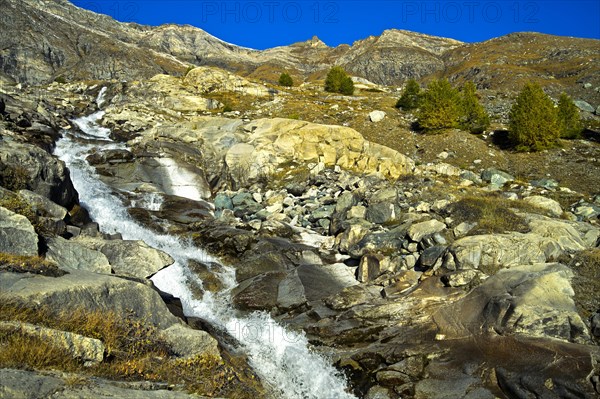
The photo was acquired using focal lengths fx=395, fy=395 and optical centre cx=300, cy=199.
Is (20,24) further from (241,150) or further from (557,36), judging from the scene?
(557,36)

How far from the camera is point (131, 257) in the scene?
61.1 ft

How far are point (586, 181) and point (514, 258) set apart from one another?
73.7ft

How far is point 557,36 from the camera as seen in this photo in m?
143

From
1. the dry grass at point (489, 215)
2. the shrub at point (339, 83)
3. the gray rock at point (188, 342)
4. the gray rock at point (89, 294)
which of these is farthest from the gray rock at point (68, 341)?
the shrub at point (339, 83)

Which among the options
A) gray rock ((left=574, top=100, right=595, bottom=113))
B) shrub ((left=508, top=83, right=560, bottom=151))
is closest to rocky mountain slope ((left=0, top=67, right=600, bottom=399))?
shrub ((left=508, top=83, right=560, bottom=151))

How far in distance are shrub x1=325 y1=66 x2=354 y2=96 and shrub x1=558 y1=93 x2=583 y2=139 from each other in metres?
35.6

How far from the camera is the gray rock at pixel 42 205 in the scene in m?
19.1

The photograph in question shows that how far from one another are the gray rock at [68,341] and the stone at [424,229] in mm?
17397

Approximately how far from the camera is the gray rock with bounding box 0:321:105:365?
7.32 m

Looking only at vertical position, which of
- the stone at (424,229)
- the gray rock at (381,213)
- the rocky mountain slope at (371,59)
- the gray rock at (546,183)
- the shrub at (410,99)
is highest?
the rocky mountain slope at (371,59)

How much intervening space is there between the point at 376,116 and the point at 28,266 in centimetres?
4638

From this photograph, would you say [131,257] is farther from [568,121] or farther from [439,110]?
[568,121]

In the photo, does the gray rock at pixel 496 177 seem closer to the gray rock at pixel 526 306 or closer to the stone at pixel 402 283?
the stone at pixel 402 283

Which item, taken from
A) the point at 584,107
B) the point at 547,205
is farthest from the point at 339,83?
the point at 547,205
